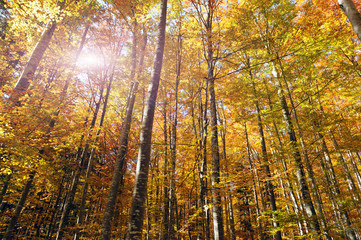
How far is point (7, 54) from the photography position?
13.2 m

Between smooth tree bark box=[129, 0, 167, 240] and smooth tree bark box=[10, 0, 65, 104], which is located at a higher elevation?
smooth tree bark box=[10, 0, 65, 104]

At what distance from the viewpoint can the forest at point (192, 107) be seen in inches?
203

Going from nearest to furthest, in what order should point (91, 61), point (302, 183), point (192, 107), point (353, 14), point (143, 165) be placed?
point (353, 14) → point (143, 165) → point (302, 183) → point (192, 107) → point (91, 61)

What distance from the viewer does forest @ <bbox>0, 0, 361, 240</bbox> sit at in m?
5.16

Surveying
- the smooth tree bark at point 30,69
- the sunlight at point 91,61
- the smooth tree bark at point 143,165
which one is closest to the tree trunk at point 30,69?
the smooth tree bark at point 30,69

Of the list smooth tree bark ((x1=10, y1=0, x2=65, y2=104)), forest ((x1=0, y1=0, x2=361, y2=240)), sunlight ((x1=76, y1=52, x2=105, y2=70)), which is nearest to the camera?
forest ((x1=0, y1=0, x2=361, y2=240))

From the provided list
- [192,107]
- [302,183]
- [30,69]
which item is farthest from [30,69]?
[302,183]

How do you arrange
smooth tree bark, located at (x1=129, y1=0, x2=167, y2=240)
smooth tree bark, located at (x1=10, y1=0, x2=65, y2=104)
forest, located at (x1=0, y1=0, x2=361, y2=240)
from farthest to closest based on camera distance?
smooth tree bark, located at (x1=10, y1=0, x2=65, y2=104) → forest, located at (x1=0, y1=0, x2=361, y2=240) → smooth tree bark, located at (x1=129, y1=0, x2=167, y2=240)

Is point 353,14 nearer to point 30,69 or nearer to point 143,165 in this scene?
point 143,165

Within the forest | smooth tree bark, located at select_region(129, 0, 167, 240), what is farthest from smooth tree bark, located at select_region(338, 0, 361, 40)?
smooth tree bark, located at select_region(129, 0, 167, 240)

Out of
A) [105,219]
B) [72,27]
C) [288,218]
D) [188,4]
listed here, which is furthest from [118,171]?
[72,27]

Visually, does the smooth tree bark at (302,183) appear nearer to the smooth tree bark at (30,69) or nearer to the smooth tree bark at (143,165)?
the smooth tree bark at (143,165)

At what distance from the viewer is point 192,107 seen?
704 cm

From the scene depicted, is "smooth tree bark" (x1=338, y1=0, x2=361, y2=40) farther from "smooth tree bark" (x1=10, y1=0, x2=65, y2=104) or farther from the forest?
"smooth tree bark" (x1=10, y1=0, x2=65, y2=104)
